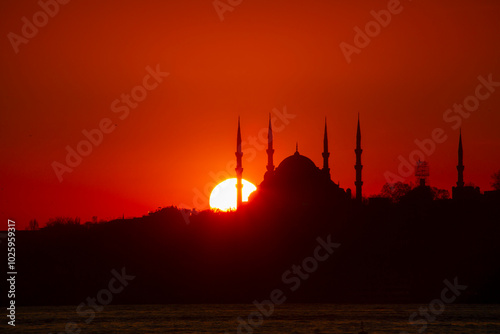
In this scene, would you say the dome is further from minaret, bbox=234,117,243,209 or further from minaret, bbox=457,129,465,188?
minaret, bbox=457,129,465,188

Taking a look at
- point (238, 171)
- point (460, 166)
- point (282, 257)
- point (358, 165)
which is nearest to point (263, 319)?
point (282, 257)

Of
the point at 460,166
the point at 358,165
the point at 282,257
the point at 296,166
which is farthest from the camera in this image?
the point at 460,166

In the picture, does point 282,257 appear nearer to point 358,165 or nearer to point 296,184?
point 296,184

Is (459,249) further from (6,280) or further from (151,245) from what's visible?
(6,280)

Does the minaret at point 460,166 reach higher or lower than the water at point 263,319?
higher

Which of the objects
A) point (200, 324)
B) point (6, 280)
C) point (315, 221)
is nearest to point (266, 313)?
point (200, 324)

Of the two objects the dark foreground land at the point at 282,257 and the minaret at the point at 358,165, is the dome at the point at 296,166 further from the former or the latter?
the minaret at the point at 358,165

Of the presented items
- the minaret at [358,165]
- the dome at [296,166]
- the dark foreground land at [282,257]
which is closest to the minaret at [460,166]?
the dark foreground land at [282,257]
